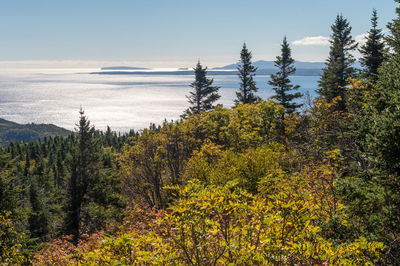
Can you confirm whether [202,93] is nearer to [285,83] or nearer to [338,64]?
[285,83]

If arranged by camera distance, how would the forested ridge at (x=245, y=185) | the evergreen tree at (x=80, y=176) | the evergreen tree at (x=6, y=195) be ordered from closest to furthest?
the forested ridge at (x=245, y=185)
the evergreen tree at (x=6, y=195)
the evergreen tree at (x=80, y=176)

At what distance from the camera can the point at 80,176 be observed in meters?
26.7

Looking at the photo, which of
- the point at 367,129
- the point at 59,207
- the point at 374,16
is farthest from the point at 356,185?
the point at 374,16

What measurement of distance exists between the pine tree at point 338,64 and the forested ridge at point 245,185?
0.15 metres

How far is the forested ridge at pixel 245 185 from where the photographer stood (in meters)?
5.77

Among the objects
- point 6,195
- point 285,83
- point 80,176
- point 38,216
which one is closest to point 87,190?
point 80,176

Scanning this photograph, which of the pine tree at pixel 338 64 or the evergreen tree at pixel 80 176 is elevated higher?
the pine tree at pixel 338 64

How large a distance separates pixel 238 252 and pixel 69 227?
77.5 feet

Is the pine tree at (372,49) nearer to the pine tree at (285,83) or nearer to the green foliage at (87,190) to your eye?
the pine tree at (285,83)

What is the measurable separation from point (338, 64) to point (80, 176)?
30497 millimetres

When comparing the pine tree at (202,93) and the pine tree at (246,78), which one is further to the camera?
the pine tree at (202,93)

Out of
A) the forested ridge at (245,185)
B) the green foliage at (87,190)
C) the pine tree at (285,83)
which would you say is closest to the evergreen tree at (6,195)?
the forested ridge at (245,185)

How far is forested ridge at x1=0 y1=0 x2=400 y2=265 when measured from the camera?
5766mm

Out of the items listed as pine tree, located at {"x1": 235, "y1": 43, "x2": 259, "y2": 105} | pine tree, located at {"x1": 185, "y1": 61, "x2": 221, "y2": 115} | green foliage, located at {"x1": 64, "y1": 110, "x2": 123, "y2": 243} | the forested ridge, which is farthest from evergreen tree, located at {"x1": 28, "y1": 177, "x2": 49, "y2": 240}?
pine tree, located at {"x1": 235, "y1": 43, "x2": 259, "y2": 105}
